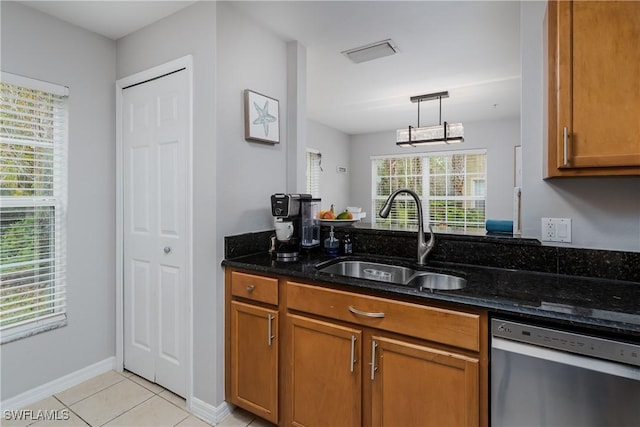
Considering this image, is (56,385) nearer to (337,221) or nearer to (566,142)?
(337,221)

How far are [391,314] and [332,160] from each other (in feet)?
16.0

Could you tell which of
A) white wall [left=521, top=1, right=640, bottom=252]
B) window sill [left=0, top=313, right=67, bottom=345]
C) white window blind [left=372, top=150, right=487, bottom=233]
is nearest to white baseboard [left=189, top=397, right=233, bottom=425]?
window sill [left=0, top=313, right=67, bottom=345]

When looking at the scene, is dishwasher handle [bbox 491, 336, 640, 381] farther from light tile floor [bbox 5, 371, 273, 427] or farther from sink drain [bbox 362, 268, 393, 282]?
light tile floor [bbox 5, 371, 273, 427]

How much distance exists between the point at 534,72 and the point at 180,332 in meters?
2.44

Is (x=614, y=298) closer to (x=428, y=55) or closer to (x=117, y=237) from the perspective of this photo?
(x=428, y=55)

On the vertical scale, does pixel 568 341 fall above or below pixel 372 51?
below

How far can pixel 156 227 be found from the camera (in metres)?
2.18

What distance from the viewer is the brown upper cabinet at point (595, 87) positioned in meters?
1.25

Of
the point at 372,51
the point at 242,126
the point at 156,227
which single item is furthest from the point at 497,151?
the point at 156,227

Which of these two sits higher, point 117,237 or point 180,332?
point 117,237

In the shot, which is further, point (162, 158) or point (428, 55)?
point (428, 55)

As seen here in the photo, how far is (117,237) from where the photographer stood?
239 cm

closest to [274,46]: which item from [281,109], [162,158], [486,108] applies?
[281,109]

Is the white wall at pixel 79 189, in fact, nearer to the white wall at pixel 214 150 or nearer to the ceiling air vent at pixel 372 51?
the white wall at pixel 214 150
